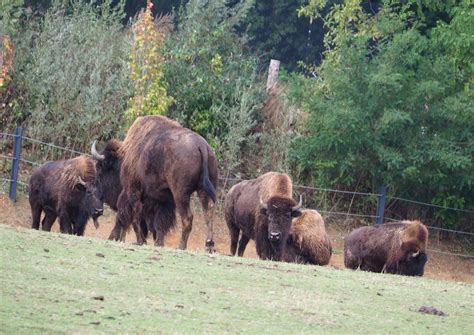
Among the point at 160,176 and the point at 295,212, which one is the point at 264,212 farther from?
the point at 160,176

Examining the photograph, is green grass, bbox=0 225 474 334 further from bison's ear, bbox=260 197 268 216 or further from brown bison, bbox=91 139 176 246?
brown bison, bbox=91 139 176 246

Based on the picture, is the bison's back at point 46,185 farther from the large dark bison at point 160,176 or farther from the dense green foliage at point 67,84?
the dense green foliage at point 67,84

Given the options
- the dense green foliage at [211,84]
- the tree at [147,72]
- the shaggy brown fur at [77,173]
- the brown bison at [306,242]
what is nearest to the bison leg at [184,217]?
the brown bison at [306,242]

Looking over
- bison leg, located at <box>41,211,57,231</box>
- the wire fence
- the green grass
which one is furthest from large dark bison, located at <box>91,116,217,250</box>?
the wire fence

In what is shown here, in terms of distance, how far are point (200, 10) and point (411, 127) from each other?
25.1ft

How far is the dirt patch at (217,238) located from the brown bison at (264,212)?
3019 millimetres

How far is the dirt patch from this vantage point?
78.7 feet

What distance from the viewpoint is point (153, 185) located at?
17656 mm

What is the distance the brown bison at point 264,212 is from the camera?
695 inches

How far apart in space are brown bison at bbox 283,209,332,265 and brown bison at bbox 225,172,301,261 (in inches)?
26.4

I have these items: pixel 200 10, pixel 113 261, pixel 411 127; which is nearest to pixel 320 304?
pixel 113 261

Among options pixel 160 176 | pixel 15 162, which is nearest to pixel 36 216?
pixel 15 162

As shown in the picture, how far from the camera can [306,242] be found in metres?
19.0

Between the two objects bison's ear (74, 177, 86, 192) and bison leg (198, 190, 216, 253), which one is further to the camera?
bison's ear (74, 177, 86, 192)
